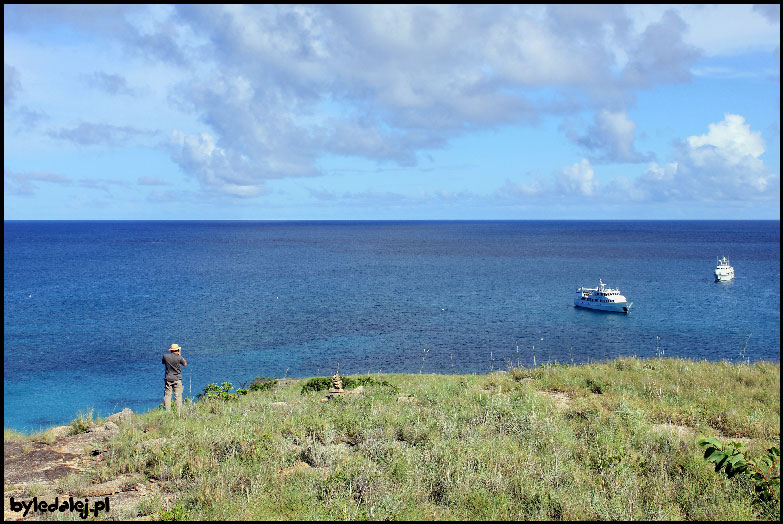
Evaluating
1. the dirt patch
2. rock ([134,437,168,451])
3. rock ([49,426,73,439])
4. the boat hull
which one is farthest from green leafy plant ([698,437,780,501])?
the boat hull

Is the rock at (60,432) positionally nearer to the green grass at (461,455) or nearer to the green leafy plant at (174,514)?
the green grass at (461,455)

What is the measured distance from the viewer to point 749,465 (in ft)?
25.6

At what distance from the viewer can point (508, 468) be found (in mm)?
9484

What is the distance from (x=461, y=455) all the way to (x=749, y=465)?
462 cm

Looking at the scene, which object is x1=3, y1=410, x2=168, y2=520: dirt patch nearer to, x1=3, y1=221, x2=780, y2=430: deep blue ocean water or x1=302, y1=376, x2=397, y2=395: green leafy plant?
x1=302, y1=376, x2=397, y2=395: green leafy plant

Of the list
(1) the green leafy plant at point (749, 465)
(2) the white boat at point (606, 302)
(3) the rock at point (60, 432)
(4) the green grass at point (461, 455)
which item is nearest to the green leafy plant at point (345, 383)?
(4) the green grass at point (461, 455)

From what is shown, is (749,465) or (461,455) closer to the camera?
(749,465)

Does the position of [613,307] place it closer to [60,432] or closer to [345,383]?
[345,383]

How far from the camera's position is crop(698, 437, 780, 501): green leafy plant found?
750 cm

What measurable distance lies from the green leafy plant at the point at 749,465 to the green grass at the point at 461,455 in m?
0.24

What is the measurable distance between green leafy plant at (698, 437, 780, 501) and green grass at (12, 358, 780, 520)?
242 millimetres

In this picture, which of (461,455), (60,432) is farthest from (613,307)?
(60,432)

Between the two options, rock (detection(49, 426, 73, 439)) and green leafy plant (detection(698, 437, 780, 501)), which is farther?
rock (detection(49, 426, 73, 439))

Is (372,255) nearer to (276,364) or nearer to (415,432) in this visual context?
(276,364)
